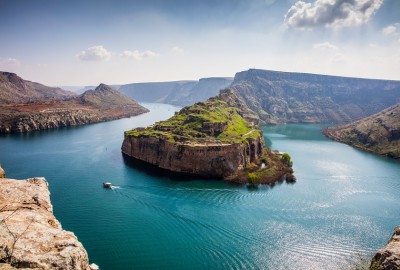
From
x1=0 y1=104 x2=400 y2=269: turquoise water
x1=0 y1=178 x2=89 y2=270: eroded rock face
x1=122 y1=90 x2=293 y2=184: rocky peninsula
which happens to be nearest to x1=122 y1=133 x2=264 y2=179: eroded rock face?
x1=122 y1=90 x2=293 y2=184: rocky peninsula

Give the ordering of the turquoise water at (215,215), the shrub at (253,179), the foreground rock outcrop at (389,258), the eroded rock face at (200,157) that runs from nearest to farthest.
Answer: the foreground rock outcrop at (389,258) → the turquoise water at (215,215) → the shrub at (253,179) → the eroded rock face at (200,157)

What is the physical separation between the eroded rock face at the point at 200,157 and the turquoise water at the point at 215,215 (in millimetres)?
7261

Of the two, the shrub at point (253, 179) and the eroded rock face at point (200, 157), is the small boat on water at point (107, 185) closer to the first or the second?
the eroded rock face at point (200, 157)

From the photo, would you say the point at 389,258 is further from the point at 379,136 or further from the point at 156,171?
the point at 379,136

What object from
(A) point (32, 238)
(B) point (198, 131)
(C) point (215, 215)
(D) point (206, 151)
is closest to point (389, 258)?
(A) point (32, 238)

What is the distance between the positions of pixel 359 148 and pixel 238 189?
4498 inches

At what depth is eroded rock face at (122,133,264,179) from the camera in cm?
9631

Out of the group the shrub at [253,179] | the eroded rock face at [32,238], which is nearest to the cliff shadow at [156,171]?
the shrub at [253,179]

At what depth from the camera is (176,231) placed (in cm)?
5816

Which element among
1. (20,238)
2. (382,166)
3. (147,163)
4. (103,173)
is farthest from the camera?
(382,166)

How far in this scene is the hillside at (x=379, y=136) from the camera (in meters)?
156

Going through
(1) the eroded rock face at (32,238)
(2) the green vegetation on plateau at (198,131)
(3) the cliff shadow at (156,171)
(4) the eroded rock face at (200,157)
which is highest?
(2) the green vegetation on plateau at (198,131)

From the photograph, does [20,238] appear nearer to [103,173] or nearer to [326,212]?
[326,212]

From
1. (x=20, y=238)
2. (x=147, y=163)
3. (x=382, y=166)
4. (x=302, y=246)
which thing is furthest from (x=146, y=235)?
(x=382, y=166)
